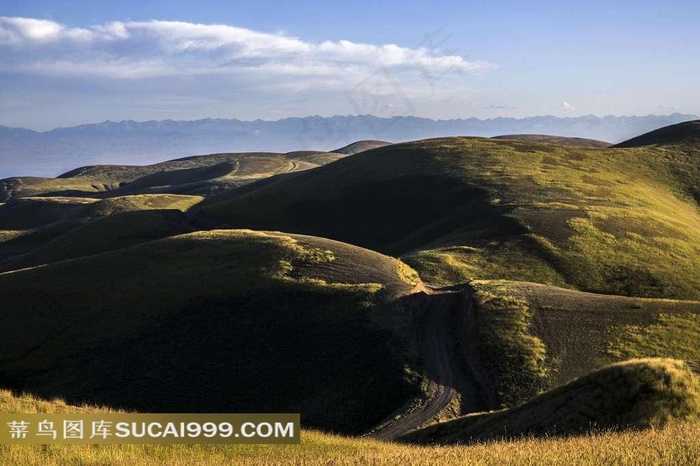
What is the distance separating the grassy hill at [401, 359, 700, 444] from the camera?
22.8 m

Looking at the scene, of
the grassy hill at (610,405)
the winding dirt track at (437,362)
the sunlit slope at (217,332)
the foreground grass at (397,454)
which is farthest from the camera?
the sunlit slope at (217,332)

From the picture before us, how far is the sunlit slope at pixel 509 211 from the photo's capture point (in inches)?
3014

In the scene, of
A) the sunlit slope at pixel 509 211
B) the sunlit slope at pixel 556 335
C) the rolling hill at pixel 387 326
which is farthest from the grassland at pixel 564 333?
the sunlit slope at pixel 509 211

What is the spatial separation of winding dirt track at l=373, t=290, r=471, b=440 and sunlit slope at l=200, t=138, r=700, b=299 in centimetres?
1354

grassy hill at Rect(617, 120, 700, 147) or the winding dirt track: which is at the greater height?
grassy hill at Rect(617, 120, 700, 147)

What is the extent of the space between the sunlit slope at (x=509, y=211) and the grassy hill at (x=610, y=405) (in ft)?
135

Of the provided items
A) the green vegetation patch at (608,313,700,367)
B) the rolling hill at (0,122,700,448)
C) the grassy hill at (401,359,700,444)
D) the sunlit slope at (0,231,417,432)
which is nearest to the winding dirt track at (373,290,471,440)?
the rolling hill at (0,122,700,448)

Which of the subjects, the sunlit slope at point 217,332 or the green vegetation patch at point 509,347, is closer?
the green vegetation patch at point 509,347

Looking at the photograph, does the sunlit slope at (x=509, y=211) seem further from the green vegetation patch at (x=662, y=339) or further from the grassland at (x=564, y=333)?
the green vegetation patch at (x=662, y=339)

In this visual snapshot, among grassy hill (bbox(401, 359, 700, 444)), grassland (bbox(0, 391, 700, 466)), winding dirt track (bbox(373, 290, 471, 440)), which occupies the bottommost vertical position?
winding dirt track (bbox(373, 290, 471, 440))

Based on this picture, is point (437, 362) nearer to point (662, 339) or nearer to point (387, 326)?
point (387, 326)

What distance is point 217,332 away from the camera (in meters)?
50.8

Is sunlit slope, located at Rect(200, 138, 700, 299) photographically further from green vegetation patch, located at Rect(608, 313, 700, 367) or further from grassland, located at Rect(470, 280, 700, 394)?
green vegetation patch, located at Rect(608, 313, 700, 367)

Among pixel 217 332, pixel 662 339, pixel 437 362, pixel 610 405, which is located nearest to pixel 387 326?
pixel 437 362
